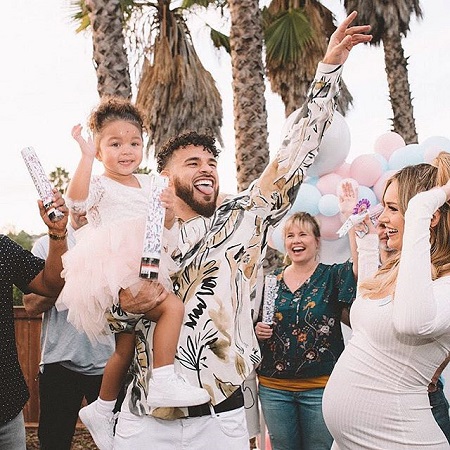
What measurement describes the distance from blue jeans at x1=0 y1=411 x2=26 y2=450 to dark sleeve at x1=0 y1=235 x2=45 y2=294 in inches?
22.0

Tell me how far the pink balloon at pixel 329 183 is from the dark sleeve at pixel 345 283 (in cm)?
126

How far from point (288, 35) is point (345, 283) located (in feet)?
28.0

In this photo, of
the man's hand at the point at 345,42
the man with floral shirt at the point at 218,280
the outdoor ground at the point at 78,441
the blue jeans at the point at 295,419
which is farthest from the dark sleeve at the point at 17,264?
the outdoor ground at the point at 78,441

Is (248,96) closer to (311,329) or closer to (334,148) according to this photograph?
(334,148)

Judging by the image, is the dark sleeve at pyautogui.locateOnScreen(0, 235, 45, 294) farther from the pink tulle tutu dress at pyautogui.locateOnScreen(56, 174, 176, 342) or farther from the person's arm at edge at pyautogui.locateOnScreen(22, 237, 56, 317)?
the person's arm at edge at pyautogui.locateOnScreen(22, 237, 56, 317)

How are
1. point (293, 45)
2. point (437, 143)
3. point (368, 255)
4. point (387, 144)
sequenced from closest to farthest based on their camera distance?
point (368, 255), point (437, 143), point (387, 144), point (293, 45)

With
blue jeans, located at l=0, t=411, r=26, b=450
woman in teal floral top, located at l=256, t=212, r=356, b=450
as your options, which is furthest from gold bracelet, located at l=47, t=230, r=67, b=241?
woman in teal floral top, located at l=256, t=212, r=356, b=450

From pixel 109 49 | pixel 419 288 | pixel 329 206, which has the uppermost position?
pixel 109 49

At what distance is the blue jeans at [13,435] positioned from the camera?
2748 mm

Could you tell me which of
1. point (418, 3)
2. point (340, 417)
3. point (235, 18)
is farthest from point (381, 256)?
point (418, 3)

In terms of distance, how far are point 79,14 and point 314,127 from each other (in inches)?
392

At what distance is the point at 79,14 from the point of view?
11.5 m

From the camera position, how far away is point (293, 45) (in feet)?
38.4

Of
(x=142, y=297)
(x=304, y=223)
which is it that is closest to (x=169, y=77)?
(x=304, y=223)
